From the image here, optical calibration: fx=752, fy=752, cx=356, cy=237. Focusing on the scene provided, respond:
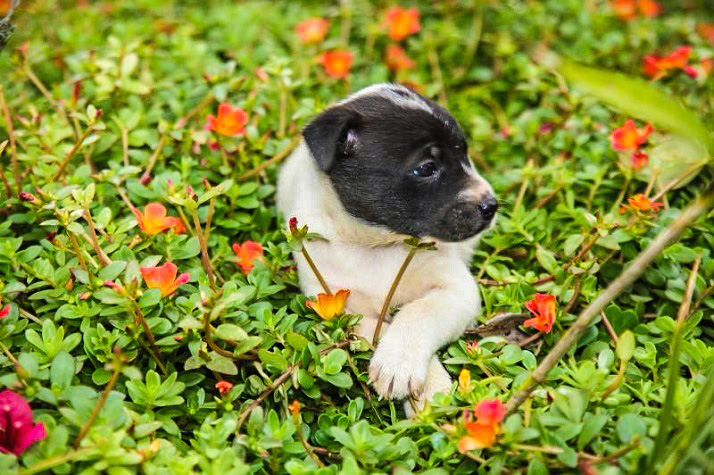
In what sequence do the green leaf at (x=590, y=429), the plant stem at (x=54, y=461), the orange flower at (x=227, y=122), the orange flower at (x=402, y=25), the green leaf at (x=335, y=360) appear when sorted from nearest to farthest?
the plant stem at (x=54, y=461), the green leaf at (x=590, y=429), the green leaf at (x=335, y=360), the orange flower at (x=227, y=122), the orange flower at (x=402, y=25)

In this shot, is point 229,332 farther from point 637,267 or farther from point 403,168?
point 637,267

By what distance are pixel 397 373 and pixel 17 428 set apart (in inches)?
54.0

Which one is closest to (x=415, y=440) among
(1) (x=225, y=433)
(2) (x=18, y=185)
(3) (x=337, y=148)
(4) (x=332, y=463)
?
(4) (x=332, y=463)

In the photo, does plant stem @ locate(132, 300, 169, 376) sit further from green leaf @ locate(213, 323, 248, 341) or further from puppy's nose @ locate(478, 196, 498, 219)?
puppy's nose @ locate(478, 196, 498, 219)

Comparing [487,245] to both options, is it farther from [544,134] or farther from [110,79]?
[110,79]

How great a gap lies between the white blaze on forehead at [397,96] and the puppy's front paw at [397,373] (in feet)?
3.69

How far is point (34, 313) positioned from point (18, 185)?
724 mm

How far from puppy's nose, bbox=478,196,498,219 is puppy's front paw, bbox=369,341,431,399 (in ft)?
2.41

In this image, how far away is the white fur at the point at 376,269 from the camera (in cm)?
330

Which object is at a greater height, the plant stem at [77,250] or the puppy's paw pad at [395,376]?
the plant stem at [77,250]

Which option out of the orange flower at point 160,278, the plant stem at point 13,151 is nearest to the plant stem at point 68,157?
the plant stem at point 13,151

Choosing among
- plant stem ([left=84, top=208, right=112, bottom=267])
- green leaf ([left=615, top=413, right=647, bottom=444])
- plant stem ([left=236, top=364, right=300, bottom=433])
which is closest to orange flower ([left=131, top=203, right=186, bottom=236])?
plant stem ([left=84, top=208, right=112, bottom=267])

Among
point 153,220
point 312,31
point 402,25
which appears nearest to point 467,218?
point 153,220

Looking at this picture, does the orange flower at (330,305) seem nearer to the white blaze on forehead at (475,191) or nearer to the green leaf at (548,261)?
the white blaze on forehead at (475,191)
